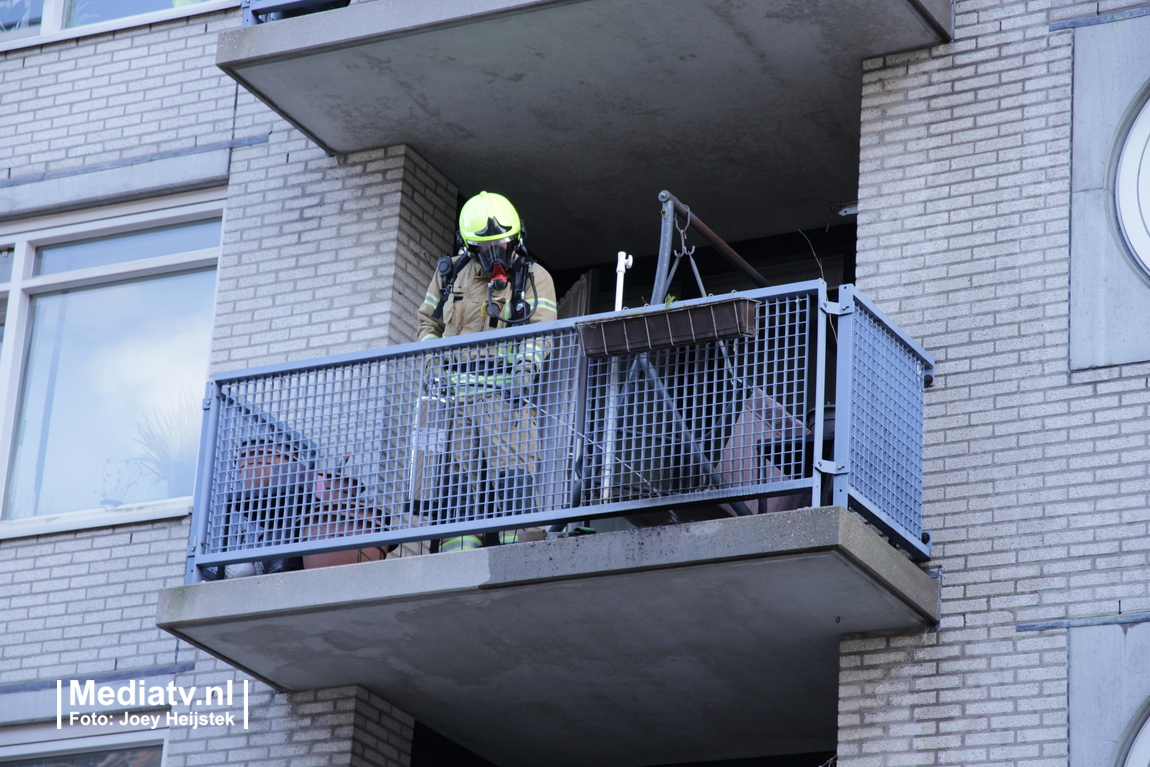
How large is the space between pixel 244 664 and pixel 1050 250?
4661 mm

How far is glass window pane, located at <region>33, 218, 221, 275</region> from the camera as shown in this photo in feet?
38.1

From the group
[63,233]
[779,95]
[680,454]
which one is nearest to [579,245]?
[779,95]

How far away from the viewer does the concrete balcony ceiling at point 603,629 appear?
27.1ft

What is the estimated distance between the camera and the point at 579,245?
12.2 meters

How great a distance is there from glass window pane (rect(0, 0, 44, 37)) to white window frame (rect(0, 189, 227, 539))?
4.81ft

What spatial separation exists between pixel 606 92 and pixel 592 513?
308 centimetres

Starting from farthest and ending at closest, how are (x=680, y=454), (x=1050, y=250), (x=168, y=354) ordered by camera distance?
(x=168, y=354) < (x=1050, y=250) < (x=680, y=454)

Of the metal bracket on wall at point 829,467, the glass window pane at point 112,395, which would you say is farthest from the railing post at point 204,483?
the metal bracket on wall at point 829,467

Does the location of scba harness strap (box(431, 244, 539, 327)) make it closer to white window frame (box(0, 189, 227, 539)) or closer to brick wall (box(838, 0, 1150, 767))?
brick wall (box(838, 0, 1150, 767))

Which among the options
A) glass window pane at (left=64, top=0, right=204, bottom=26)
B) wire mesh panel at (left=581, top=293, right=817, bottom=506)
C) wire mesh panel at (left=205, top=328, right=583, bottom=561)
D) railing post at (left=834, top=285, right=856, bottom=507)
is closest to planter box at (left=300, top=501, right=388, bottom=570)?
wire mesh panel at (left=205, top=328, right=583, bottom=561)

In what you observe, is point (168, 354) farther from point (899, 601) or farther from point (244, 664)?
point (899, 601)

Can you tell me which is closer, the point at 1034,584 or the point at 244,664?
the point at 1034,584

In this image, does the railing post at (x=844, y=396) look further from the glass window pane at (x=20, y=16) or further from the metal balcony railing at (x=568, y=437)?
the glass window pane at (x=20, y=16)

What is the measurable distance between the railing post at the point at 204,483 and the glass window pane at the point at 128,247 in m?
2.27
